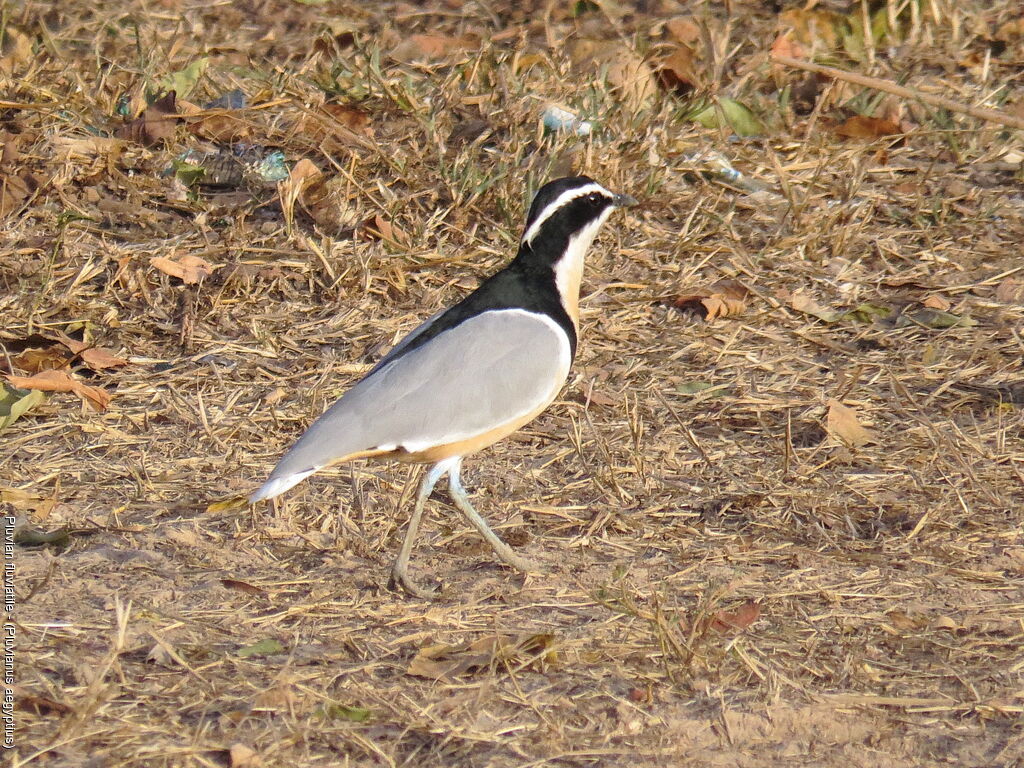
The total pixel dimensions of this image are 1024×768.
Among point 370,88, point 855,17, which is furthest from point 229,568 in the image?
point 855,17

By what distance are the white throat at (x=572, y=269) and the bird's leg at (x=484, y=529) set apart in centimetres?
69

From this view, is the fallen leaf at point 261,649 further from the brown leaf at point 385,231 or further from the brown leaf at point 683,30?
the brown leaf at point 683,30

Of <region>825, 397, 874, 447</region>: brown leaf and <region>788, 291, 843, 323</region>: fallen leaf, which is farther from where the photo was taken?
<region>788, 291, 843, 323</region>: fallen leaf

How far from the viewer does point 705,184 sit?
6.92 metres

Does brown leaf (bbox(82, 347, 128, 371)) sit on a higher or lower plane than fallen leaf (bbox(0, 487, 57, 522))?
lower

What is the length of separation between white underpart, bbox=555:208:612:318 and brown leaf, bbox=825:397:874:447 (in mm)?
1065

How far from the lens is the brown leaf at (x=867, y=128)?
724cm

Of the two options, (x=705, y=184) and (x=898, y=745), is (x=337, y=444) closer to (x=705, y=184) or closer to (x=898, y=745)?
(x=898, y=745)

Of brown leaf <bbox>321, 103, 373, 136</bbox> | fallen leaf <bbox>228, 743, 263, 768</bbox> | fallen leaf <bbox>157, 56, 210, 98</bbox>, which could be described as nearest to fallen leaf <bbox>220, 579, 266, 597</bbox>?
fallen leaf <bbox>228, 743, 263, 768</bbox>

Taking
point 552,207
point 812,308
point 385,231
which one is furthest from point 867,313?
point 385,231

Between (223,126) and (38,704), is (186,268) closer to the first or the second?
(223,126)

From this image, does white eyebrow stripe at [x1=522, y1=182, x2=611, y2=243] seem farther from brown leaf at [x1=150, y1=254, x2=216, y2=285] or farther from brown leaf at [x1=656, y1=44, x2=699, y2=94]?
brown leaf at [x1=656, y1=44, x2=699, y2=94]

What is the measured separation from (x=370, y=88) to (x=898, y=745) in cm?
460

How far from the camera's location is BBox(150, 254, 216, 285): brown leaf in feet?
20.4
